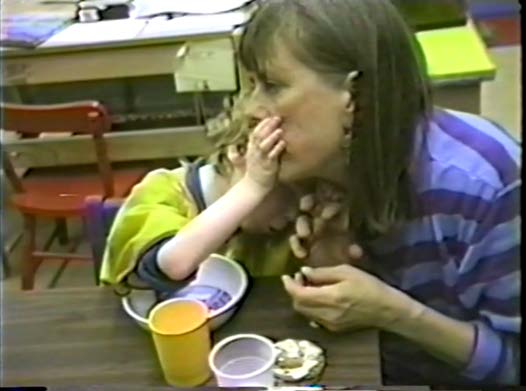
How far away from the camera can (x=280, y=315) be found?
3.41ft

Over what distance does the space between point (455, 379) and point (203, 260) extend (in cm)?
34

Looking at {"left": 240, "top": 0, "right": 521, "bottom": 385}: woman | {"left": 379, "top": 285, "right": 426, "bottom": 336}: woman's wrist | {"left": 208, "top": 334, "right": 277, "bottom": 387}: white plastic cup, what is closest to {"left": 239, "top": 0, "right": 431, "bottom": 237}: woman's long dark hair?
{"left": 240, "top": 0, "right": 521, "bottom": 385}: woman

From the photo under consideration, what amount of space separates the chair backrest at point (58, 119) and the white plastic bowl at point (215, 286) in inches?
7.3

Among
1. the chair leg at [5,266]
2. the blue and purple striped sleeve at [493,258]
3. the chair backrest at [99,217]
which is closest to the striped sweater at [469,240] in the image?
the blue and purple striped sleeve at [493,258]

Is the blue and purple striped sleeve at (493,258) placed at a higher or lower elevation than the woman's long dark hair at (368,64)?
lower

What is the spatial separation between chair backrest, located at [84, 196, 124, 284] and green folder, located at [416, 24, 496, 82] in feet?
1.33

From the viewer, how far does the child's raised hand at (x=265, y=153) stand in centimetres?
97

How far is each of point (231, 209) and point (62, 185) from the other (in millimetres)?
218

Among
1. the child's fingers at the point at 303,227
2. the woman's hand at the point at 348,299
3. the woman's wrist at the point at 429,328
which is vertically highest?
the child's fingers at the point at 303,227

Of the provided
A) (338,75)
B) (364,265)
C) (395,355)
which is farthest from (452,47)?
(395,355)

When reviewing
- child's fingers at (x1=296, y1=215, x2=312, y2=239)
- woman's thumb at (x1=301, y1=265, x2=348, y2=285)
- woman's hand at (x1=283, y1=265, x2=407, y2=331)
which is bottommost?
woman's hand at (x1=283, y1=265, x2=407, y2=331)

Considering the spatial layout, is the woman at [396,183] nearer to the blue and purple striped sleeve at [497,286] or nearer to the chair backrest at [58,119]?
the blue and purple striped sleeve at [497,286]

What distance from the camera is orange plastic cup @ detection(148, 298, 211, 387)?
0.97 metres

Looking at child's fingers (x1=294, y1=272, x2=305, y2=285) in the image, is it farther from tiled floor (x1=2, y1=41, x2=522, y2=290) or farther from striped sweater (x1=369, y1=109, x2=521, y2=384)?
tiled floor (x1=2, y1=41, x2=522, y2=290)
